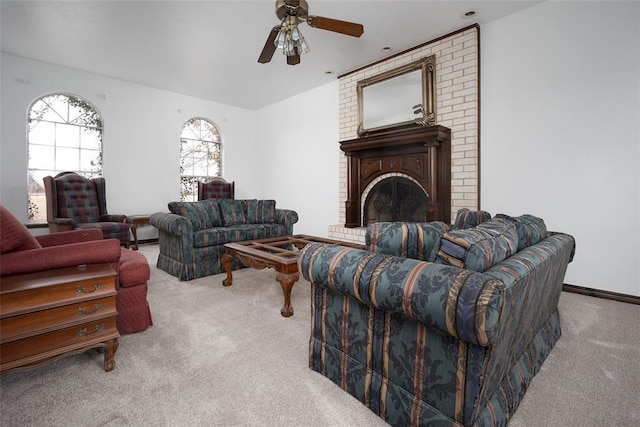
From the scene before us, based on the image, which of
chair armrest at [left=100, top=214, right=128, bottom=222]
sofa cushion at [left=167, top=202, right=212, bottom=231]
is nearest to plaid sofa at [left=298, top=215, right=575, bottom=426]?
sofa cushion at [left=167, top=202, right=212, bottom=231]

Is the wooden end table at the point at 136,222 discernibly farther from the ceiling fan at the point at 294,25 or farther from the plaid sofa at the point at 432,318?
the plaid sofa at the point at 432,318

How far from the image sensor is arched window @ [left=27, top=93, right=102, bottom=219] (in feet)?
15.0

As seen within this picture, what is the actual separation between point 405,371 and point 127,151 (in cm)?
576

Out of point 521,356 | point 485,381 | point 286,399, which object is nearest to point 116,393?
point 286,399

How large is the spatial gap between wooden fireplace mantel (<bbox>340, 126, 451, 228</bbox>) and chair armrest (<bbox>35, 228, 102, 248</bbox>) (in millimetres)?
3291

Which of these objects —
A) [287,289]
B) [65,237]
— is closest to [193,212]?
[65,237]

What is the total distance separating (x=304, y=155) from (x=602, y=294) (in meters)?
4.63

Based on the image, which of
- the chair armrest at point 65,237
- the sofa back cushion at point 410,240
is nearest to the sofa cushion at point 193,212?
the chair armrest at point 65,237

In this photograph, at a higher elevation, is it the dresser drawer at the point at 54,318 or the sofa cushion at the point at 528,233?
the sofa cushion at the point at 528,233

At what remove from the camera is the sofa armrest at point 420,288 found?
2.91 feet

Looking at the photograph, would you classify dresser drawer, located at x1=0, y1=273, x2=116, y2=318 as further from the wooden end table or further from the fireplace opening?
the wooden end table

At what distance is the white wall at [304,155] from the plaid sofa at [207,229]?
1433 millimetres

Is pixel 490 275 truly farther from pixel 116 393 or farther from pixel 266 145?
pixel 266 145

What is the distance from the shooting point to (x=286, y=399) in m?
1.36
